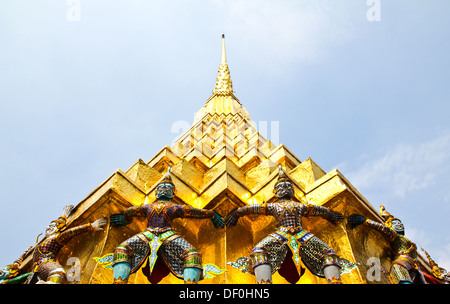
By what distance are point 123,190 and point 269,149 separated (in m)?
7.13

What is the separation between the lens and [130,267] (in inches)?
265

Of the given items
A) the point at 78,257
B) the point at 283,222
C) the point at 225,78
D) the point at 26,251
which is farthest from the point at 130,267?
the point at 225,78

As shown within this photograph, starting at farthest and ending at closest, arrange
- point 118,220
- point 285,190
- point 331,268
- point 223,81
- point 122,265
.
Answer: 1. point 223,81
2. point 285,190
3. point 118,220
4. point 331,268
5. point 122,265

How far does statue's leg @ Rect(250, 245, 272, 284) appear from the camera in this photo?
21.4ft

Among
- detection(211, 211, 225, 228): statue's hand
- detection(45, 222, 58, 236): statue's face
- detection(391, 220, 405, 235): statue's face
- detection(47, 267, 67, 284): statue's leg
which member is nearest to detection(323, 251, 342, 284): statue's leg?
detection(211, 211, 225, 228): statue's hand

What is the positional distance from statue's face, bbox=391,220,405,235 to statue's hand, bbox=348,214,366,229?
0.90 metres

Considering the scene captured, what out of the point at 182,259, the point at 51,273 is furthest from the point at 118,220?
the point at 182,259

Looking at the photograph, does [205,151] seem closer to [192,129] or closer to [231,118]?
[192,129]

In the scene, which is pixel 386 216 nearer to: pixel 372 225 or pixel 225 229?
pixel 372 225

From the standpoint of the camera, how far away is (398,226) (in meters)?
8.69

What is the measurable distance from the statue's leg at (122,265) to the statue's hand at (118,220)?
3.92 feet

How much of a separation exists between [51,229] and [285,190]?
480 cm

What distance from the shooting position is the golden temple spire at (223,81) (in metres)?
23.8

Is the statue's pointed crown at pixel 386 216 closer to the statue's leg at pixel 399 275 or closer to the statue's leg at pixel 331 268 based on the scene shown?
the statue's leg at pixel 399 275
